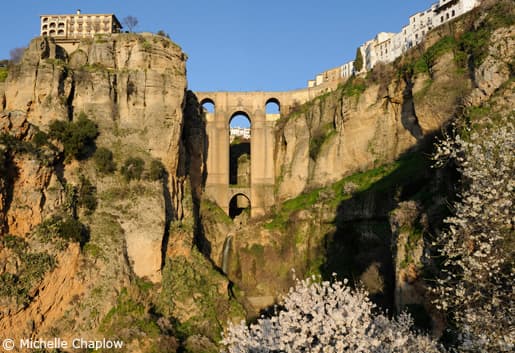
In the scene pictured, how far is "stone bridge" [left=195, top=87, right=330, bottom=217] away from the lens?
57156 mm

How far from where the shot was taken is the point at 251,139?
195 feet

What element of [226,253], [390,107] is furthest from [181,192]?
[390,107]

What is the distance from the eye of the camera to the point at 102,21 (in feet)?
197

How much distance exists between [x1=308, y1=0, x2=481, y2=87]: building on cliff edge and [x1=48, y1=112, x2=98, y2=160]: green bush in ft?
102

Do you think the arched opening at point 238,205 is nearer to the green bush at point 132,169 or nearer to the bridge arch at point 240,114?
the bridge arch at point 240,114

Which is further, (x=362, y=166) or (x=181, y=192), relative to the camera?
(x=362, y=166)

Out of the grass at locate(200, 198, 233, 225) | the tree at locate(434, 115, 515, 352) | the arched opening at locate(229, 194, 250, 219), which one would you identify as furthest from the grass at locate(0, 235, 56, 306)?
the arched opening at locate(229, 194, 250, 219)

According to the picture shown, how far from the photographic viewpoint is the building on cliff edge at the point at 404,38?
181 ft

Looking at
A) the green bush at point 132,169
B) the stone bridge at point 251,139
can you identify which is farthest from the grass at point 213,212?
the green bush at point 132,169

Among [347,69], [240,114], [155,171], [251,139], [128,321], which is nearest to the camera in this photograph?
[128,321]

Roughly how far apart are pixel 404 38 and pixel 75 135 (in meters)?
38.9

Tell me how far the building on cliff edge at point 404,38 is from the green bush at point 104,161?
30.6 m

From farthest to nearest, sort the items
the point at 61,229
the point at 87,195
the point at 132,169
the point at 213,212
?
1. the point at 213,212
2. the point at 132,169
3. the point at 87,195
4. the point at 61,229

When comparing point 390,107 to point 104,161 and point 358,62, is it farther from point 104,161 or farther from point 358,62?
point 104,161
